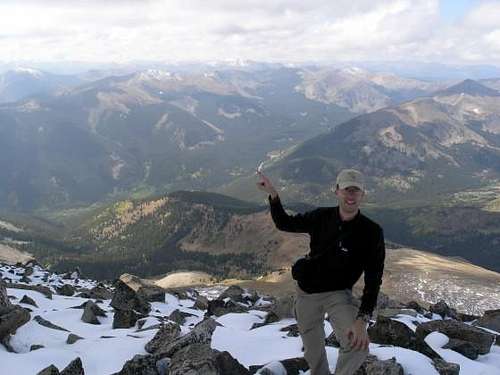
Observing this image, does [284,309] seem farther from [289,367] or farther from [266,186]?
[266,186]

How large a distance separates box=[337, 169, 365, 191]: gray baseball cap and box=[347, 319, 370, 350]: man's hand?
3008mm

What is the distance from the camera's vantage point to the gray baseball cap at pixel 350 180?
11.5 meters

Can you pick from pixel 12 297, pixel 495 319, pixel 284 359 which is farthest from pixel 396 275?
pixel 284 359

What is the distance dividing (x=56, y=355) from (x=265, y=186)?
990 centimetres

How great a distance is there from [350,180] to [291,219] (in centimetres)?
204

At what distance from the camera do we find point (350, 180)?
11.6 meters

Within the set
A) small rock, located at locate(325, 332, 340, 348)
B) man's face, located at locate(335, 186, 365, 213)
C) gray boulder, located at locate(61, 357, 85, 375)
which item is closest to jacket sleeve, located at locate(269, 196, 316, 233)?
man's face, located at locate(335, 186, 365, 213)

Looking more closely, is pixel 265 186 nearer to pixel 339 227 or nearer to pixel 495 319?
pixel 339 227

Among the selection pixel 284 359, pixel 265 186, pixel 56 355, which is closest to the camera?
pixel 265 186

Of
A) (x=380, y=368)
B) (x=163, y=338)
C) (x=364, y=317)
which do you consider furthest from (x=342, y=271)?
(x=163, y=338)

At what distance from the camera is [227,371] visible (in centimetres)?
1470

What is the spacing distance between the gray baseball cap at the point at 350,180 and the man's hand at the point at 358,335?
301 centimetres

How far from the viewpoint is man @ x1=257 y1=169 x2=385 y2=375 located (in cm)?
1132

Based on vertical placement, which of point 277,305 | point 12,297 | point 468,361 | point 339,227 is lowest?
point 12,297
